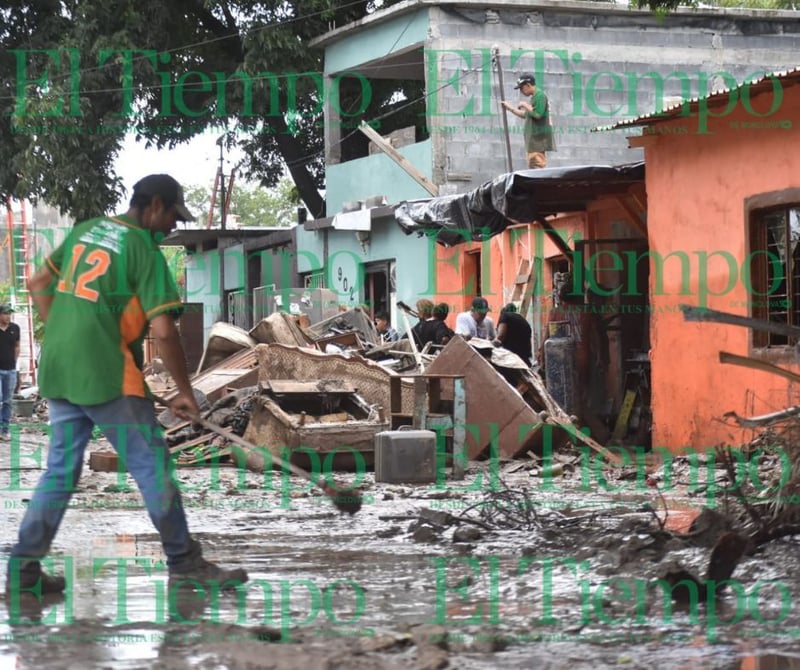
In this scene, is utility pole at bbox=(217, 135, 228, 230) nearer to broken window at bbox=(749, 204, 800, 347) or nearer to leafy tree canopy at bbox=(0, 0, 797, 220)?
leafy tree canopy at bbox=(0, 0, 797, 220)

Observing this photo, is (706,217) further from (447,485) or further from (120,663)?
(120,663)

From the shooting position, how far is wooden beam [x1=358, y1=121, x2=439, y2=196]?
76.0ft

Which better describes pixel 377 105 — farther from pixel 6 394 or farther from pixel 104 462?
pixel 104 462

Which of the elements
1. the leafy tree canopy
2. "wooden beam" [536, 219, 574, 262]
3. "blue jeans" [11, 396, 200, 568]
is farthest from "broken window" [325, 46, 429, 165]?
"blue jeans" [11, 396, 200, 568]

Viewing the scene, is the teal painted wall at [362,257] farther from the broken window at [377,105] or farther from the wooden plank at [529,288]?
the wooden plank at [529,288]

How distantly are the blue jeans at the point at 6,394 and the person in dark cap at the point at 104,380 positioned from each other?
486 inches

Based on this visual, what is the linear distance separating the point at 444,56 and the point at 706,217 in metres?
9.86

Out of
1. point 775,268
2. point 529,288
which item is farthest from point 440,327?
point 775,268

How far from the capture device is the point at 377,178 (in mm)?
25703

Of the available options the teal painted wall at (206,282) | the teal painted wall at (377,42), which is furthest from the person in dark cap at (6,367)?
the teal painted wall at (206,282)

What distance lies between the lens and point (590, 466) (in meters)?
13.6

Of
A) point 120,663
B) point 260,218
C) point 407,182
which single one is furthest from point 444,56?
point 260,218

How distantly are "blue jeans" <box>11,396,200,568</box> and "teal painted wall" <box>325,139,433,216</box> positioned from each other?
17807 mm

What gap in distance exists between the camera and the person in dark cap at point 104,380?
604 centimetres
